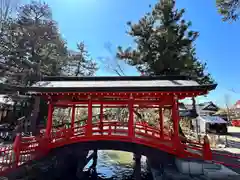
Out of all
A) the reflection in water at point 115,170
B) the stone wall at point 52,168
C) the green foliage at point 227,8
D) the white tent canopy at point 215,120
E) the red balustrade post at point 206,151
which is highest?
the green foliage at point 227,8

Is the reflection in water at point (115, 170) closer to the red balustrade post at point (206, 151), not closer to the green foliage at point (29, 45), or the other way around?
the red balustrade post at point (206, 151)

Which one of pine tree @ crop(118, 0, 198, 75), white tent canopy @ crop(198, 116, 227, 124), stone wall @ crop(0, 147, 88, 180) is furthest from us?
white tent canopy @ crop(198, 116, 227, 124)

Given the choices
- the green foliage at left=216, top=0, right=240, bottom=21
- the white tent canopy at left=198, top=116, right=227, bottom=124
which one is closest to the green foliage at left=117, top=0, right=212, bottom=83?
the green foliage at left=216, top=0, right=240, bottom=21

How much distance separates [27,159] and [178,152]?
20.0 ft

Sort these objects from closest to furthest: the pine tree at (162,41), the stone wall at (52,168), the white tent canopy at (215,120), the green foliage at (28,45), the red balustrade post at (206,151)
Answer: the stone wall at (52,168) → the red balustrade post at (206,151) → the pine tree at (162,41) → the green foliage at (28,45) → the white tent canopy at (215,120)

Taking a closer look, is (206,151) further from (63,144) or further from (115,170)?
(63,144)

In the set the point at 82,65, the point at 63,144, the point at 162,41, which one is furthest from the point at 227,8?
the point at 82,65

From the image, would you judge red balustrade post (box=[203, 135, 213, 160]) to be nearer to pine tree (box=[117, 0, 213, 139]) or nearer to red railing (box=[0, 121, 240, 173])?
red railing (box=[0, 121, 240, 173])

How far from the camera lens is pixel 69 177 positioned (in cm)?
788

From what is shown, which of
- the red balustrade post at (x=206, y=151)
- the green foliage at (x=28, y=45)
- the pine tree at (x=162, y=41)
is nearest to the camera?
the red balustrade post at (x=206, y=151)

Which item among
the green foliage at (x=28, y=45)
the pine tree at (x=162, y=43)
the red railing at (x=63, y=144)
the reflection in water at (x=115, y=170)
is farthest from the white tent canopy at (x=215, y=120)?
the green foliage at (x=28, y=45)

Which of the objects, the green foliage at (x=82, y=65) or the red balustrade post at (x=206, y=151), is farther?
the green foliage at (x=82, y=65)

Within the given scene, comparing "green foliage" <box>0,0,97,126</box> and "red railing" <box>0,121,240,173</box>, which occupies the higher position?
"green foliage" <box>0,0,97,126</box>

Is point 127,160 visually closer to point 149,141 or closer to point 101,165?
point 101,165
